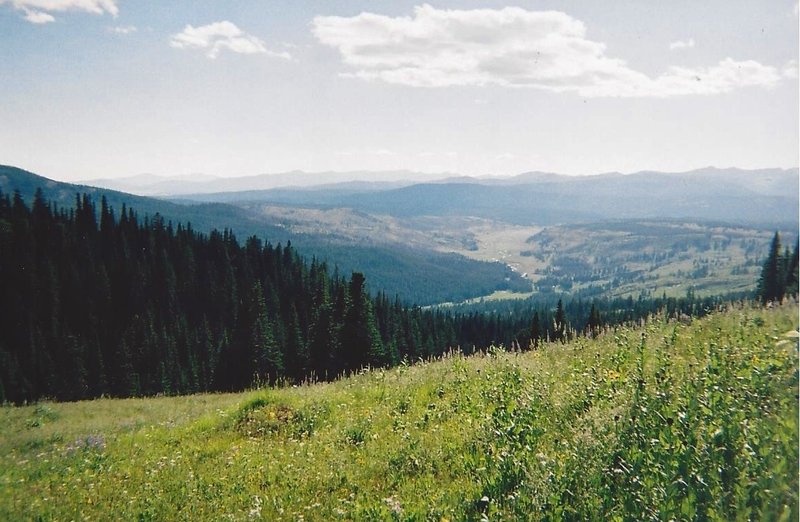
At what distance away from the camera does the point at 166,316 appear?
110m

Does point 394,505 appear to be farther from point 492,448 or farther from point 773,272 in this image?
point 773,272

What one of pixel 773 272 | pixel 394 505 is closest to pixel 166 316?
pixel 394 505

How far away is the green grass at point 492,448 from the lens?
567 cm

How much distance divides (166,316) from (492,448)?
11574cm

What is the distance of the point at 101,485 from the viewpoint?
30.5 ft

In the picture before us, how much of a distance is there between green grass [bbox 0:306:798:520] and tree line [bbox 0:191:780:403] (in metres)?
46.7

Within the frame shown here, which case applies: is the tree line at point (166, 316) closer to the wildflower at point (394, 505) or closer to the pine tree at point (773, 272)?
the pine tree at point (773, 272)

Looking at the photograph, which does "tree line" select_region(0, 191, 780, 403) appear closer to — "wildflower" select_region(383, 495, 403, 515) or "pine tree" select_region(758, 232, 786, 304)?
"pine tree" select_region(758, 232, 786, 304)

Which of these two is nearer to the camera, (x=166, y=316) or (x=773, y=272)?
(x=773, y=272)

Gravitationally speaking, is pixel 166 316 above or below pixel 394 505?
below

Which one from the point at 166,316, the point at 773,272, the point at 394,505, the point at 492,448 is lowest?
the point at 166,316

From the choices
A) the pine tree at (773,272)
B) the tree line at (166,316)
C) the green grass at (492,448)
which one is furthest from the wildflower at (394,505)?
the pine tree at (773,272)

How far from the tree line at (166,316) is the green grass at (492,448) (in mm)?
46683

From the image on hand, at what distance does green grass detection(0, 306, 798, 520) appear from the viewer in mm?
5672
